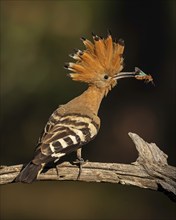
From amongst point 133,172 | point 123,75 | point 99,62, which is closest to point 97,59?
point 99,62

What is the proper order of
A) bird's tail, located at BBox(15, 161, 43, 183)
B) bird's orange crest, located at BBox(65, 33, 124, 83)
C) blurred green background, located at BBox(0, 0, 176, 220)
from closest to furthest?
bird's tail, located at BBox(15, 161, 43, 183), bird's orange crest, located at BBox(65, 33, 124, 83), blurred green background, located at BBox(0, 0, 176, 220)

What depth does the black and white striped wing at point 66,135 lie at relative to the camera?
3824 mm

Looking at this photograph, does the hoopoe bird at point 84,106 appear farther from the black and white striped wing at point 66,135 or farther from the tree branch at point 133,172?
the tree branch at point 133,172

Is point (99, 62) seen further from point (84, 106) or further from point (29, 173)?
point (29, 173)

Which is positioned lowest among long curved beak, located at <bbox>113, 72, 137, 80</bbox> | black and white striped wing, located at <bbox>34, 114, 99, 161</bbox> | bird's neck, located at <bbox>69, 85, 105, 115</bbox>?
black and white striped wing, located at <bbox>34, 114, 99, 161</bbox>

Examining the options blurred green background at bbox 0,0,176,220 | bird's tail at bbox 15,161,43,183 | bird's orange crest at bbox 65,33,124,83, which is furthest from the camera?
blurred green background at bbox 0,0,176,220

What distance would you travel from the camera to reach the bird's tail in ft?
12.1

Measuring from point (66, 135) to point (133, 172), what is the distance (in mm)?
420

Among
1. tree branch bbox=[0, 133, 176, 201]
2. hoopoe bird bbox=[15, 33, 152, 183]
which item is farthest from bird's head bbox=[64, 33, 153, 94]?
tree branch bbox=[0, 133, 176, 201]

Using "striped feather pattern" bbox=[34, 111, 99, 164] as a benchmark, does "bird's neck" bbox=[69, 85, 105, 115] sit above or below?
above

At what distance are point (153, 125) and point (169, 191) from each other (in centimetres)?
606

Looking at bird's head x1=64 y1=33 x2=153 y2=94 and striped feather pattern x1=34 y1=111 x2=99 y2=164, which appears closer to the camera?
striped feather pattern x1=34 y1=111 x2=99 y2=164

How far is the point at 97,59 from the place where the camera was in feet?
14.5

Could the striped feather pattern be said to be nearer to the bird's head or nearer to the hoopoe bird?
the hoopoe bird
